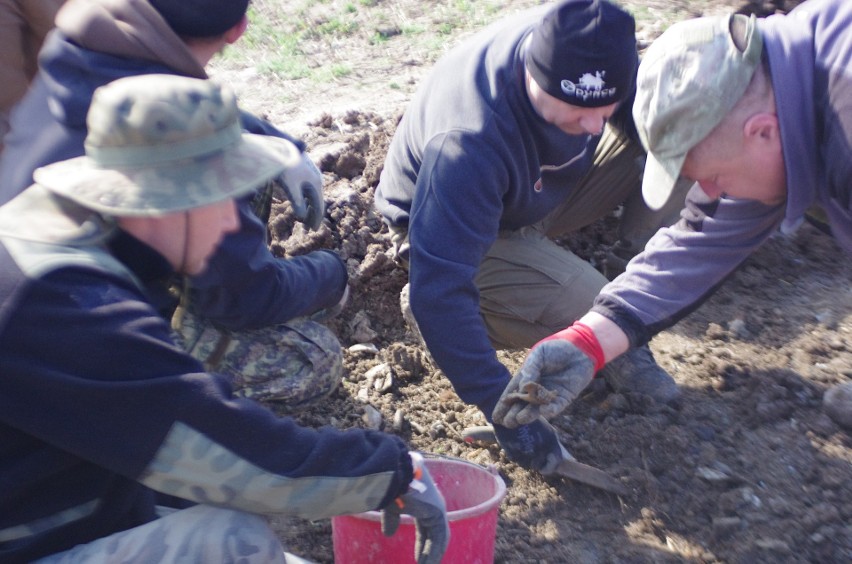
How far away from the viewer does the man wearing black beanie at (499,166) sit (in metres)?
2.80

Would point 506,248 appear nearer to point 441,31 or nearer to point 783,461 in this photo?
point 783,461

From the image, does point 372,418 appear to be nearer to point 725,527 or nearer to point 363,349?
point 363,349

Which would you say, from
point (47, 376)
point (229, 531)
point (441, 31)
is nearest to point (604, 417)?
point (229, 531)

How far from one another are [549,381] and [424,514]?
0.79m

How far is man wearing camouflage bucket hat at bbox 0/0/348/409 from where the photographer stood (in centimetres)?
248

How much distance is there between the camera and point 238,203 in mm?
2865

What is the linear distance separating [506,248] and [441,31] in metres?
3.02

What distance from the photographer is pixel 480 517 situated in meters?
2.38

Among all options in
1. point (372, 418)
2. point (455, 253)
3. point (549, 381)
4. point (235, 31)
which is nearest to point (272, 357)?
point (372, 418)

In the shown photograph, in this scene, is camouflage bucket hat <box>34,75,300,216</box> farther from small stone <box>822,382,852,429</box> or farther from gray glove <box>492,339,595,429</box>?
small stone <box>822,382,852,429</box>

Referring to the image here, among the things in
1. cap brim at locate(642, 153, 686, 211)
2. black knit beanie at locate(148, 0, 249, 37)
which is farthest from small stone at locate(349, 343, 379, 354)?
cap brim at locate(642, 153, 686, 211)

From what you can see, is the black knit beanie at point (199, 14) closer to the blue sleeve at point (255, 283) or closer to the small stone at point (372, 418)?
the blue sleeve at point (255, 283)

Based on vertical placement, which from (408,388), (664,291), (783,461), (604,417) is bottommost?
(408,388)

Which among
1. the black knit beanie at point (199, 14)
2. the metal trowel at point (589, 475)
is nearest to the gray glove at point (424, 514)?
the metal trowel at point (589, 475)
